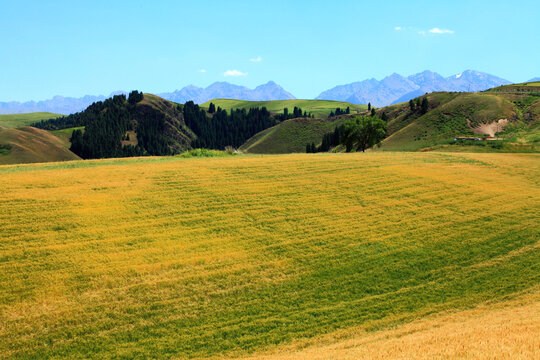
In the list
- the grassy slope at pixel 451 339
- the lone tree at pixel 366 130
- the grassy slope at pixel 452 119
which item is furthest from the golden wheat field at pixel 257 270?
the grassy slope at pixel 452 119

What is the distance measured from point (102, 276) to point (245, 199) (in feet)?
48.5

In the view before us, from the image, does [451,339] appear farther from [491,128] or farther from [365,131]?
[491,128]

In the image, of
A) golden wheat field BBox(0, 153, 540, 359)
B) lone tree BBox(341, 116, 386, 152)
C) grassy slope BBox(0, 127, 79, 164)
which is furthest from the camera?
grassy slope BBox(0, 127, 79, 164)

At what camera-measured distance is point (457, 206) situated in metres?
33.5

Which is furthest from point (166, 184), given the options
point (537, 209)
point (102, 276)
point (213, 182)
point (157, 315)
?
point (537, 209)

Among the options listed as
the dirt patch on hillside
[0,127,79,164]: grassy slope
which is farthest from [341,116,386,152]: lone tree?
[0,127,79,164]: grassy slope

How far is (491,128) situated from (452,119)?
14.5 m

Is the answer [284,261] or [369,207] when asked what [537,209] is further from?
[284,261]

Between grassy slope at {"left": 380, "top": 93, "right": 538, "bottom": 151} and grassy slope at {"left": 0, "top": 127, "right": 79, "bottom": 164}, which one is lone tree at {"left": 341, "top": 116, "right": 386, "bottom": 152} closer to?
grassy slope at {"left": 380, "top": 93, "right": 538, "bottom": 151}

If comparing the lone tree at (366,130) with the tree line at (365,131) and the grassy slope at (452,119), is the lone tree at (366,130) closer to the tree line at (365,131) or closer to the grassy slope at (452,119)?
the tree line at (365,131)

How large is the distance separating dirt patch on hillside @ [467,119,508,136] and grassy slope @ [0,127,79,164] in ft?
488

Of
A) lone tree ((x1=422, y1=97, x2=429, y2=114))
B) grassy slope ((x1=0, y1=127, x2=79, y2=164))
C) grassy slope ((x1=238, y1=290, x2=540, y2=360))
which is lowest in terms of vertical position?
grassy slope ((x1=238, y1=290, x2=540, y2=360))

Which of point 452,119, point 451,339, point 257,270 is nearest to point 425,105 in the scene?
point 452,119

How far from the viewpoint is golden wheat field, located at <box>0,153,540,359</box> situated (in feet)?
52.2
